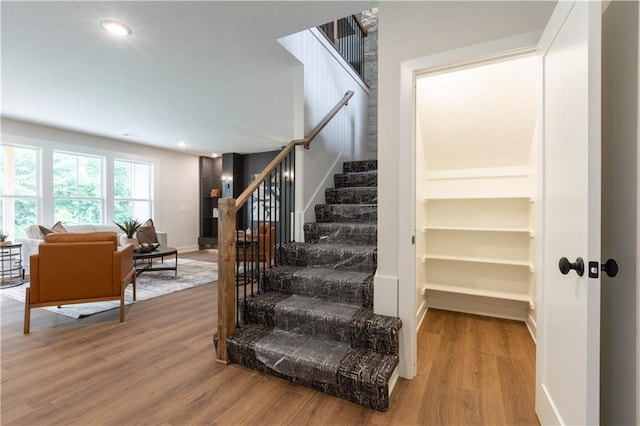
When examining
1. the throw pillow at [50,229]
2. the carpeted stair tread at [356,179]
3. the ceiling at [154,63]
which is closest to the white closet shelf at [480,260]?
the carpeted stair tread at [356,179]

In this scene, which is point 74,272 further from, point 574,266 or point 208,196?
point 208,196

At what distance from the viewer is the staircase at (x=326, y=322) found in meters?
1.74

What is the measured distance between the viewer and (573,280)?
1.15m

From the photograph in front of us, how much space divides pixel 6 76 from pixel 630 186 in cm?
512

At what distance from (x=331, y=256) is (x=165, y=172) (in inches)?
247

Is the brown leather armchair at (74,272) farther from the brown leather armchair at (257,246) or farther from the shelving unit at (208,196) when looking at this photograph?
the shelving unit at (208,196)

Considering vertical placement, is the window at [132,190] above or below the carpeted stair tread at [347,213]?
above

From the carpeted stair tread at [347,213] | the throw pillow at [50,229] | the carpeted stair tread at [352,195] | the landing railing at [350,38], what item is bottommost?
the throw pillow at [50,229]

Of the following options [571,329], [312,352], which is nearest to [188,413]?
[312,352]

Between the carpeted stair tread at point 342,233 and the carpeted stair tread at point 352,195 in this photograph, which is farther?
the carpeted stair tread at point 352,195

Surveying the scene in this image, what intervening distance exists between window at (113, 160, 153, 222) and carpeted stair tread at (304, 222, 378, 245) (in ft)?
17.7

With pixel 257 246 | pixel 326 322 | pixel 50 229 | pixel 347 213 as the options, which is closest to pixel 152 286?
pixel 50 229

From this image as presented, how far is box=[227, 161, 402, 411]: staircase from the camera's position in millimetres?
1738

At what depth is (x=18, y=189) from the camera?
16.3 ft
